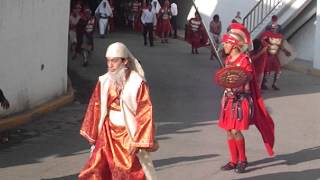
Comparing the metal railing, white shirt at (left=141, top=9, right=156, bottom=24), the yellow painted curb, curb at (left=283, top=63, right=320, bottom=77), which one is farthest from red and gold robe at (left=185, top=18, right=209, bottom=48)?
the yellow painted curb

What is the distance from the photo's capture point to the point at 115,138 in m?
6.30

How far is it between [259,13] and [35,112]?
1341cm

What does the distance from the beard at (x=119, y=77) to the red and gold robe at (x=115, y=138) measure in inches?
2.5

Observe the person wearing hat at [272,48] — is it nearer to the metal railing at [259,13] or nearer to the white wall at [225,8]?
the metal railing at [259,13]

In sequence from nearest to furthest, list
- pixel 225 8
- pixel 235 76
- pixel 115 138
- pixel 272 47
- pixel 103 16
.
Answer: pixel 115 138 → pixel 235 76 → pixel 272 47 → pixel 225 8 → pixel 103 16

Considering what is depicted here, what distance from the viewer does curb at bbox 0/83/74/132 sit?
33.8 feet

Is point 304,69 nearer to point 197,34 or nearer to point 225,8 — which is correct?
point 197,34

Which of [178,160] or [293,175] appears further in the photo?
[178,160]

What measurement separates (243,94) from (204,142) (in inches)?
79.0

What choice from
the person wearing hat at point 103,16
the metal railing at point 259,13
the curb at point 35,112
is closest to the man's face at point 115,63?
the curb at point 35,112

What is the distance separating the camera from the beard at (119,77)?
6.22 meters

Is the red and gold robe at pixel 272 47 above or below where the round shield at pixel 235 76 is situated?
below

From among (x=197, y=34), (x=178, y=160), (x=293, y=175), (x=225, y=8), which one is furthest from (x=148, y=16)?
(x=293, y=175)

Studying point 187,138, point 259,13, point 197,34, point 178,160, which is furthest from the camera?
point 259,13
